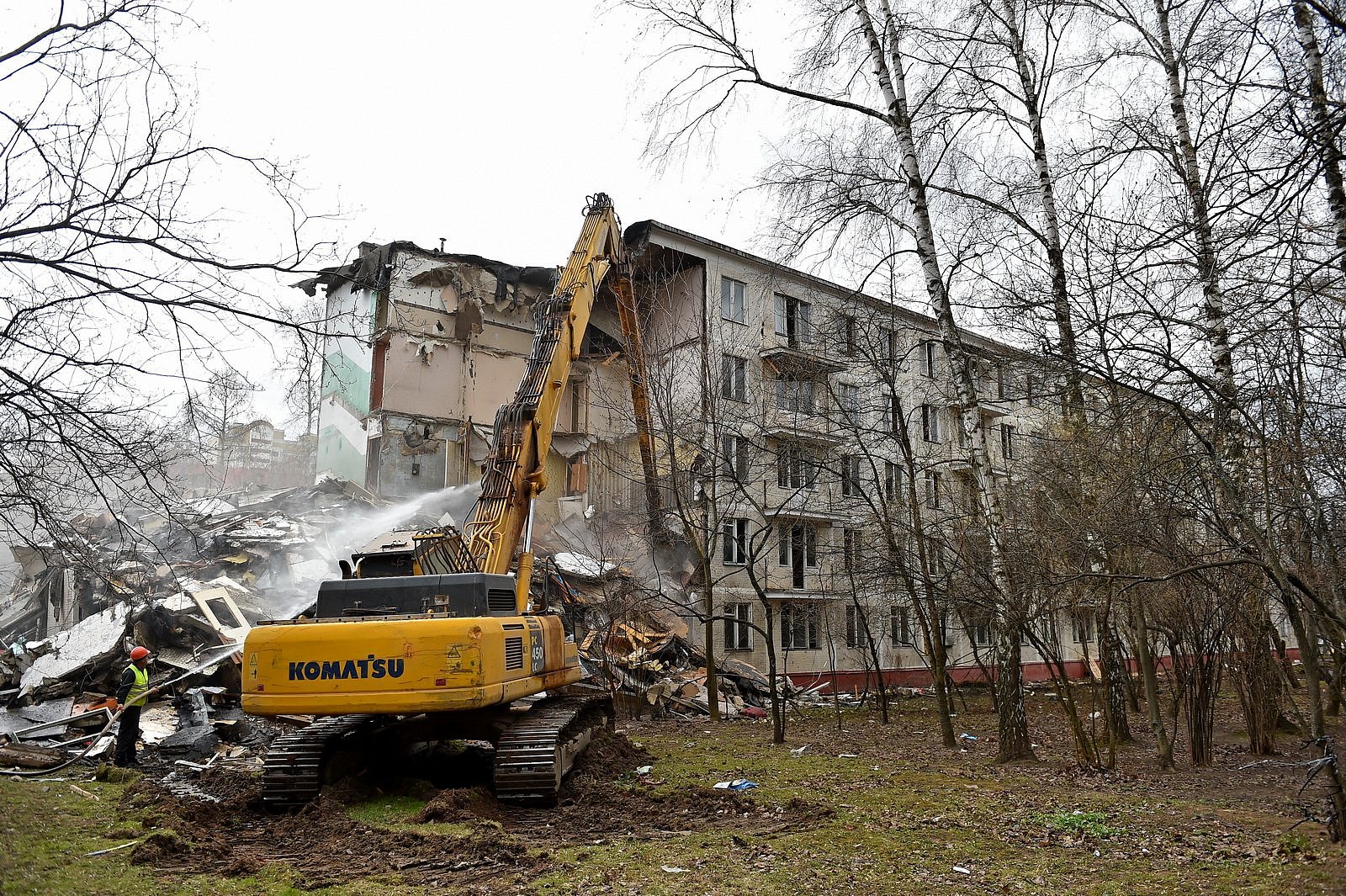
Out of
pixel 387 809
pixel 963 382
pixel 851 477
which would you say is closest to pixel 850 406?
pixel 851 477

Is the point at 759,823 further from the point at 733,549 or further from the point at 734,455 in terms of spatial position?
the point at 733,549

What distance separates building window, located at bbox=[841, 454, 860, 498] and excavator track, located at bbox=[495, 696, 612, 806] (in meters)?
6.09

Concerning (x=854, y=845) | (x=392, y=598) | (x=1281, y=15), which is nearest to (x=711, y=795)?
(x=854, y=845)

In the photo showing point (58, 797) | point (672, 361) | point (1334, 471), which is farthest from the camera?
point (672, 361)

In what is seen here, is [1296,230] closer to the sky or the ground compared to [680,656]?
closer to the sky

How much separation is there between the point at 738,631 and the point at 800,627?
2.71 metres

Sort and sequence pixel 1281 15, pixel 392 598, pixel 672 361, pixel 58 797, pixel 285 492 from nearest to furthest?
pixel 1281 15 < pixel 392 598 < pixel 58 797 < pixel 672 361 < pixel 285 492

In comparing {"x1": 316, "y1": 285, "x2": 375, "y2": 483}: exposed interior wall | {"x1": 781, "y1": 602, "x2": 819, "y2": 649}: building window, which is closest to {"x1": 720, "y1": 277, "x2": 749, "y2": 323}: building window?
{"x1": 781, "y1": 602, "x2": 819, "y2": 649}: building window

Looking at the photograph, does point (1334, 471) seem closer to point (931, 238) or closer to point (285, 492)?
point (931, 238)

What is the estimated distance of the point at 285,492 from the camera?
29375 mm

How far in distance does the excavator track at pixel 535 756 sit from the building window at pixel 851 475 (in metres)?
6.09

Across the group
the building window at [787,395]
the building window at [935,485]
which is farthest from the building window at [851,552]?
the building window at [787,395]

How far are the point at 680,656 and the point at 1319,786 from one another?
49.7 feet

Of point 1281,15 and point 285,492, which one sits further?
point 285,492
